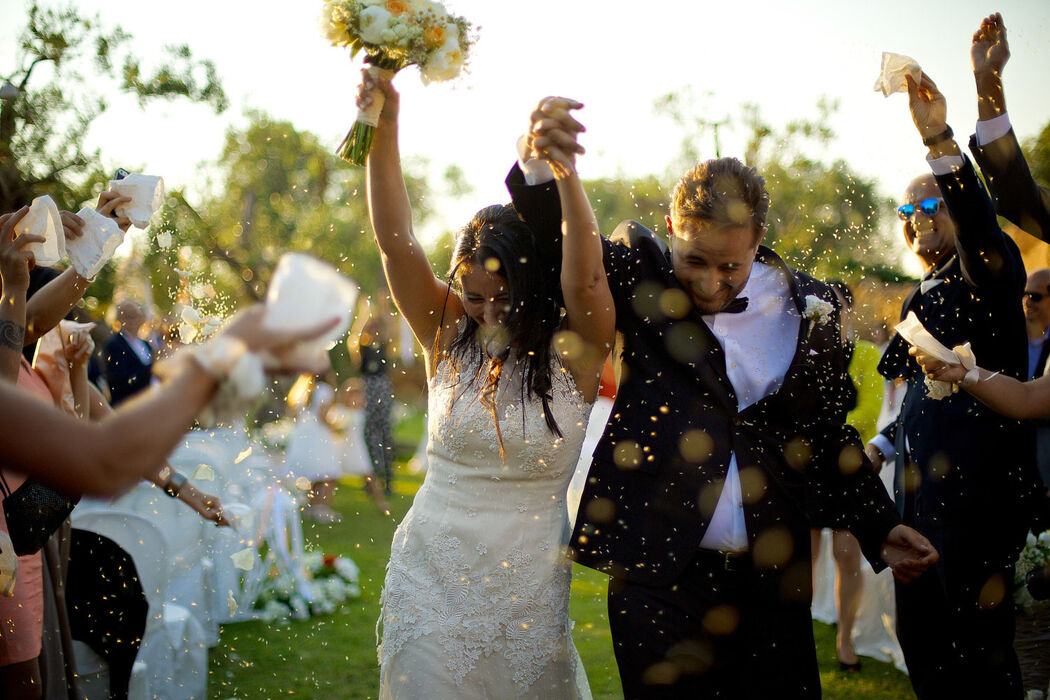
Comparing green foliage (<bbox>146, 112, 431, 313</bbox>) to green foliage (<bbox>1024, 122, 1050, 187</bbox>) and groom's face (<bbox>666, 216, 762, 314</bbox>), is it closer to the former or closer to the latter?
green foliage (<bbox>1024, 122, 1050, 187</bbox>)

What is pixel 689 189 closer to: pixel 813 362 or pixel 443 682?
pixel 813 362

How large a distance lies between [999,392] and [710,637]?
1.58 meters

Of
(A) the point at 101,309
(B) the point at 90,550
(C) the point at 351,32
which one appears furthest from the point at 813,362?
(A) the point at 101,309

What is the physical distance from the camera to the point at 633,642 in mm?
2412

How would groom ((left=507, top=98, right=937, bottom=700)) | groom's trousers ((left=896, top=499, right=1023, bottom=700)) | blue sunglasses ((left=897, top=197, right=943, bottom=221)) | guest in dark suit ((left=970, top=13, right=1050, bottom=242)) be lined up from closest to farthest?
1. groom ((left=507, top=98, right=937, bottom=700))
2. guest in dark suit ((left=970, top=13, right=1050, bottom=242))
3. groom's trousers ((left=896, top=499, right=1023, bottom=700))
4. blue sunglasses ((left=897, top=197, right=943, bottom=221))

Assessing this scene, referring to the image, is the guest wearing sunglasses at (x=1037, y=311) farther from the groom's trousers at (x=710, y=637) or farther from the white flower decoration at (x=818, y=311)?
the groom's trousers at (x=710, y=637)

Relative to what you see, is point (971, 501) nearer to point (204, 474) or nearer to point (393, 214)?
point (393, 214)

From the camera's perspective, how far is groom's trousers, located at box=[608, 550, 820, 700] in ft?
7.84

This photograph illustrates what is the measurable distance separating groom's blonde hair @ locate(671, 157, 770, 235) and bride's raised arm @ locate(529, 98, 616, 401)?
37 centimetres

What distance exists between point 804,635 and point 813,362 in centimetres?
88

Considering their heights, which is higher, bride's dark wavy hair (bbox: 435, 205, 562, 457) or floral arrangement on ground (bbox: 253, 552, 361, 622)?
bride's dark wavy hair (bbox: 435, 205, 562, 457)

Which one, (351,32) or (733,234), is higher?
(351,32)

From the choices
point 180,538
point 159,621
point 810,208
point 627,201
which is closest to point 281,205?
point 627,201

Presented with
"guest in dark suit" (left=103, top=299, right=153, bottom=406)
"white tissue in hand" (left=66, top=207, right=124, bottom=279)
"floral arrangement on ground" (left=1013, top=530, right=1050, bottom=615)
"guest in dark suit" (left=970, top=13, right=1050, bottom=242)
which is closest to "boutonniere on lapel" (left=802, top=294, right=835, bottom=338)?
"guest in dark suit" (left=970, top=13, right=1050, bottom=242)
